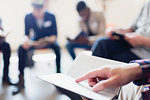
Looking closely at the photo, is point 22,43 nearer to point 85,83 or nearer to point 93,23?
point 85,83

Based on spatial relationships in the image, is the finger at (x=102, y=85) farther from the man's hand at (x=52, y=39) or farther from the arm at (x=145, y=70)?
the man's hand at (x=52, y=39)

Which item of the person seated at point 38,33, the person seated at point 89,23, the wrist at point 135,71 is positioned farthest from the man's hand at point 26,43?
the person seated at point 89,23

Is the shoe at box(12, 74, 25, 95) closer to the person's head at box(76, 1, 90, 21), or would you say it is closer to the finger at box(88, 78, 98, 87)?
the finger at box(88, 78, 98, 87)

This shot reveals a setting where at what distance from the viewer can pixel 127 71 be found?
392mm

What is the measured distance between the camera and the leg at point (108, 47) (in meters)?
0.85

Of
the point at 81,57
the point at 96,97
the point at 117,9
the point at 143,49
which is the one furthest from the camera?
the point at 117,9

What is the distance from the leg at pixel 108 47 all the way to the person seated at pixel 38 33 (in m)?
0.28

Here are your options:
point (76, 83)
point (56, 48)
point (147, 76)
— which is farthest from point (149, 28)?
point (56, 48)

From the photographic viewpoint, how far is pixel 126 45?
932mm

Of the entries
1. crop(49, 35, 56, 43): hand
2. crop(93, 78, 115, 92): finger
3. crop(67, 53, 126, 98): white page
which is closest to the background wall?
crop(49, 35, 56, 43): hand

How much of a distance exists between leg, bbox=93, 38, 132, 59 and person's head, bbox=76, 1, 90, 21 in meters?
0.88

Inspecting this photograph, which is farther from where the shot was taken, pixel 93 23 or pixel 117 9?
pixel 117 9

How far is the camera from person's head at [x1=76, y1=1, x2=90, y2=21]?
1671mm

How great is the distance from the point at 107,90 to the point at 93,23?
1.44m
